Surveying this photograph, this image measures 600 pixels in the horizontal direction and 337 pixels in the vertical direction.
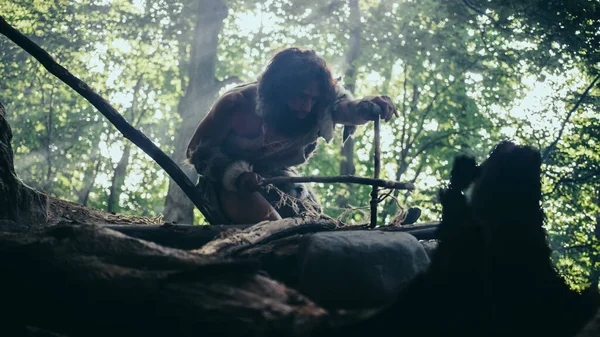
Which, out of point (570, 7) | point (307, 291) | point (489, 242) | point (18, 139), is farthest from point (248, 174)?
point (18, 139)

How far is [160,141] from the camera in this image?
69.9 ft

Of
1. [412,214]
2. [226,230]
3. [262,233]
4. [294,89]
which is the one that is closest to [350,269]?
[262,233]

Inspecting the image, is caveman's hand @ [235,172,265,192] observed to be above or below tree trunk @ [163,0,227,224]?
below

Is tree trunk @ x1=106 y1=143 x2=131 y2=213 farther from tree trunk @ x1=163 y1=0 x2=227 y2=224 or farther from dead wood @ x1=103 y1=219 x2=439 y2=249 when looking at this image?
dead wood @ x1=103 y1=219 x2=439 y2=249

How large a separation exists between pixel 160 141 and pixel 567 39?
15.9 m

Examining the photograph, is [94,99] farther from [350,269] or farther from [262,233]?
[350,269]

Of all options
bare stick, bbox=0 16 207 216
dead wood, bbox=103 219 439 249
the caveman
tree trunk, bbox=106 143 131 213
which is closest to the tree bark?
bare stick, bbox=0 16 207 216

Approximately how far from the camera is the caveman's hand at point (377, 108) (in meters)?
4.27

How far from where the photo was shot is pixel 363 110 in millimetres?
4375

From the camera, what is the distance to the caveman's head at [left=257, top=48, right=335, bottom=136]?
14.6 ft

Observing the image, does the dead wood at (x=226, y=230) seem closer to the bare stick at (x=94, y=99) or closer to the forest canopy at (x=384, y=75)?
the bare stick at (x=94, y=99)

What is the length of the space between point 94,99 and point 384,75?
39.4 ft

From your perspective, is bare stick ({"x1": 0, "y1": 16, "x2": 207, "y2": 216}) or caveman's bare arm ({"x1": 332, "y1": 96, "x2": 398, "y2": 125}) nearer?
bare stick ({"x1": 0, "y1": 16, "x2": 207, "y2": 216})

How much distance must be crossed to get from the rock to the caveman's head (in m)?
1.92
